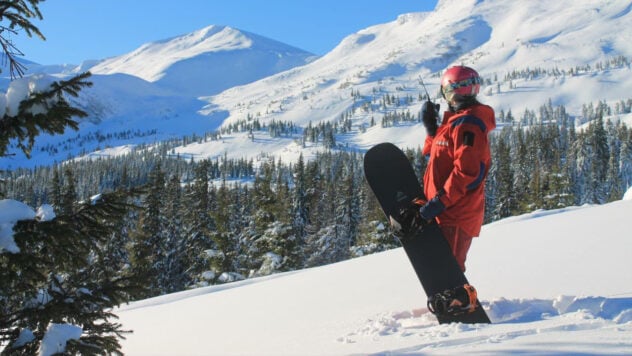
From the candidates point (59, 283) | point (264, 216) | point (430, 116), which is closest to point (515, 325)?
point (430, 116)

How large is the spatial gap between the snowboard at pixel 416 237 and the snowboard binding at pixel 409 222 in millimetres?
61

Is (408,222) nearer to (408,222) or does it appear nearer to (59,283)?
(408,222)

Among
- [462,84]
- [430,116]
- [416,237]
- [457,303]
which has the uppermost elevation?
[462,84]

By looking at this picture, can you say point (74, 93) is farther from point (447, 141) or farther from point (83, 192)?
point (83, 192)

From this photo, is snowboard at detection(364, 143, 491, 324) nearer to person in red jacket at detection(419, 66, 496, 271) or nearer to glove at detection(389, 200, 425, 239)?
glove at detection(389, 200, 425, 239)

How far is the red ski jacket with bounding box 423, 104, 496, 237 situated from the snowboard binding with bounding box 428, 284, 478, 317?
68cm

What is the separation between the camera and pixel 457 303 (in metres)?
3.73

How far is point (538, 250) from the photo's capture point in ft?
19.9

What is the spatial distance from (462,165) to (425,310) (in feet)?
4.59

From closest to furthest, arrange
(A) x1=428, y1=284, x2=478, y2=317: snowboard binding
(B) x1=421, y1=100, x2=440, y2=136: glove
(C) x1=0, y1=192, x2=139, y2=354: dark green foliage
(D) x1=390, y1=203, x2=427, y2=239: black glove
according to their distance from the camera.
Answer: (C) x1=0, y1=192, x2=139, y2=354: dark green foliage < (A) x1=428, y1=284, x2=478, y2=317: snowboard binding < (D) x1=390, y1=203, x2=427, y2=239: black glove < (B) x1=421, y1=100, x2=440, y2=136: glove

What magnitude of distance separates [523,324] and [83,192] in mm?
136285

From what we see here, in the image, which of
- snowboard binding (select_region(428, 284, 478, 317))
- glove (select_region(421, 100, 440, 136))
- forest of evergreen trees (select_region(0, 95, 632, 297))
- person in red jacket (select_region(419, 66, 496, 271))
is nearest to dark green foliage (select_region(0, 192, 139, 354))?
forest of evergreen trees (select_region(0, 95, 632, 297))

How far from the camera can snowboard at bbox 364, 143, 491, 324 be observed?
158 inches

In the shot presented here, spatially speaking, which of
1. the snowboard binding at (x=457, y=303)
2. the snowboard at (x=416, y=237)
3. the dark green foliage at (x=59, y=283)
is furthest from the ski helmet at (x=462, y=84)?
the dark green foliage at (x=59, y=283)
